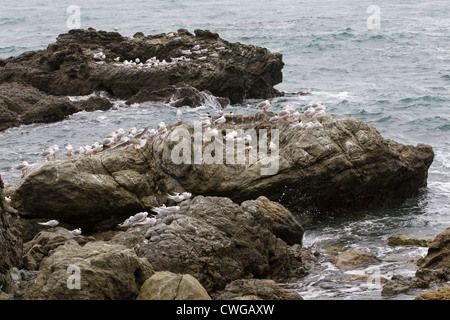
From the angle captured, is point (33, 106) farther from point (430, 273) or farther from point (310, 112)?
point (430, 273)

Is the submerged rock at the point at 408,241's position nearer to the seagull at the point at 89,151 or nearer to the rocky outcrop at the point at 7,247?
the seagull at the point at 89,151

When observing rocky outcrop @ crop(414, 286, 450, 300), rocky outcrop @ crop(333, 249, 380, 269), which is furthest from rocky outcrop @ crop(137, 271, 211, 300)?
rocky outcrop @ crop(333, 249, 380, 269)

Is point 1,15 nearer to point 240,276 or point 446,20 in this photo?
point 446,20

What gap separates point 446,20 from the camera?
61.6 m

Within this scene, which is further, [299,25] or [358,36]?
[299,25]

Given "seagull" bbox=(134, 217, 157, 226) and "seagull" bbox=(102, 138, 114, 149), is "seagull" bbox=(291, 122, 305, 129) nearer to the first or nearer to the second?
"seagull" bbox=(102, 138, 114, 149)

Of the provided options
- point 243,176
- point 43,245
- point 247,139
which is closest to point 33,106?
point 247,139

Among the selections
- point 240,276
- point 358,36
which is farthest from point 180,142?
point 358,36

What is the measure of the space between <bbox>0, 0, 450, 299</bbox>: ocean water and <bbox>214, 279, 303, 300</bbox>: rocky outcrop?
5.70 ft

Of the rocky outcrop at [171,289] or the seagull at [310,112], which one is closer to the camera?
the rocky outcrop at [171,289]

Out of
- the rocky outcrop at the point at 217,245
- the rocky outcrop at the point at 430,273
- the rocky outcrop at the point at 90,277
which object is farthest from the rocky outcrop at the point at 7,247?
the rocky outcrop at the point at 430,273

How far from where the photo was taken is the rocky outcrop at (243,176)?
1536cm

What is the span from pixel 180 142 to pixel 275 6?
68.5 meters

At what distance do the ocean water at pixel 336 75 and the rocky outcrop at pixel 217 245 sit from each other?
73 centimetres
